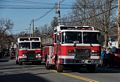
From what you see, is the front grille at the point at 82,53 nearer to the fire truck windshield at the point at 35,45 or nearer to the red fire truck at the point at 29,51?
the red fire truck at the point at 29,51

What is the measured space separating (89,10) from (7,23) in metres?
76.4

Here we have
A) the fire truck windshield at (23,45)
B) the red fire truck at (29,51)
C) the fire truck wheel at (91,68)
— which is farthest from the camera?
the fire truck windshield at (23,45)

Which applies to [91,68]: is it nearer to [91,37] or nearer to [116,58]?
[91,37]

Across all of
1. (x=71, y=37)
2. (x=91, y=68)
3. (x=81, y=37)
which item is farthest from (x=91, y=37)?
(x=91, y=68)

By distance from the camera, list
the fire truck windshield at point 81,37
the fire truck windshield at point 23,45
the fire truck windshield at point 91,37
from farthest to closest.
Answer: the fire truck windshield at point 23,45, the fire truck windshield at point 91,37, the fire truck windshield at point 81,37

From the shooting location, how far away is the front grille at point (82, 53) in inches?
1061

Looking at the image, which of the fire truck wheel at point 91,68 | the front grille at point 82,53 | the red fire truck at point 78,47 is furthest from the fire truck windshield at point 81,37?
the fire truck wheel at point 91,68

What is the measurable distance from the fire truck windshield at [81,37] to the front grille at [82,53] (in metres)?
0.58

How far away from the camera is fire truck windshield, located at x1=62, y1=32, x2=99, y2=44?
88.6 feet

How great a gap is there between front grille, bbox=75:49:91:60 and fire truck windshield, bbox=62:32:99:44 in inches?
22.9

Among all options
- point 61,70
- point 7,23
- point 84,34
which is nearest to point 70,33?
point 84,34

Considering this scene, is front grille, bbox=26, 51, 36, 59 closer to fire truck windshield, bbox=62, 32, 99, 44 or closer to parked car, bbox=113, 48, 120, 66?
parked car, bbox=113, 48, 120, 66

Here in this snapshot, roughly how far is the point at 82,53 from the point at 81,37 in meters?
1.03

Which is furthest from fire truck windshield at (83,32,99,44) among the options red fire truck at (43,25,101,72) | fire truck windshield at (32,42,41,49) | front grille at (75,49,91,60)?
fire truck windshield at (32,42,41,49)
